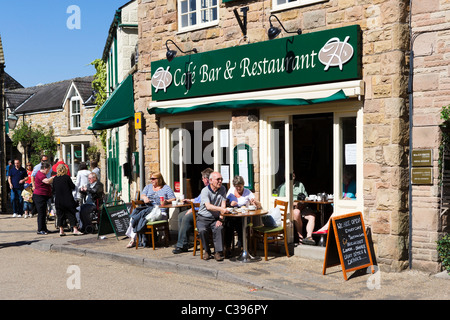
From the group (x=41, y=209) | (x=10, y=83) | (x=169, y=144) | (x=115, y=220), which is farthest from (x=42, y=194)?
(x=10, y=83)

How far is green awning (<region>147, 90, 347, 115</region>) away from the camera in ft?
29.0

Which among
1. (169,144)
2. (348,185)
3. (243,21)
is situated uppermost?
(243,21)

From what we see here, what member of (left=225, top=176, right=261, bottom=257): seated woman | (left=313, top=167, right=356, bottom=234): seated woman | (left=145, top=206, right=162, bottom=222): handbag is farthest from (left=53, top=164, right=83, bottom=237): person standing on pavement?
(left=313, top=167, right=356, bottom=234): seated woman

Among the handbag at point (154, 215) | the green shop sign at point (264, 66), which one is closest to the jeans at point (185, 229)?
the handbag at point (154, 215)

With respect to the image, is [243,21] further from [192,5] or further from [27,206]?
[27,206]

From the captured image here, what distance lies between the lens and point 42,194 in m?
13.2

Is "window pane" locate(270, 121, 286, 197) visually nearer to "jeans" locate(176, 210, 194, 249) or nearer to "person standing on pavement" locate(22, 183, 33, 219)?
"jeans" locate(176, 210, 194, 249)

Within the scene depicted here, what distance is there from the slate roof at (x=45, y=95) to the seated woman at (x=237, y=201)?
22.7 m

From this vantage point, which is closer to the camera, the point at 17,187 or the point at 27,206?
the point at 27,206

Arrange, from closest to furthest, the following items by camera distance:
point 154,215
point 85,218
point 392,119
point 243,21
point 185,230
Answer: point 392,119
point 185,230
point 243,21
point 154,215
point 85,218

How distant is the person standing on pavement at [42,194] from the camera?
13.1 m

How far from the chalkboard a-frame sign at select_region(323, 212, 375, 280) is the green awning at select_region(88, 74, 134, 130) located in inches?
262

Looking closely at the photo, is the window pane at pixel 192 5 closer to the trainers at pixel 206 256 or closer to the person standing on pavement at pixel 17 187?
the trainers at pixel 206 256

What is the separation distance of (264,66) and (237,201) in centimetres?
248
